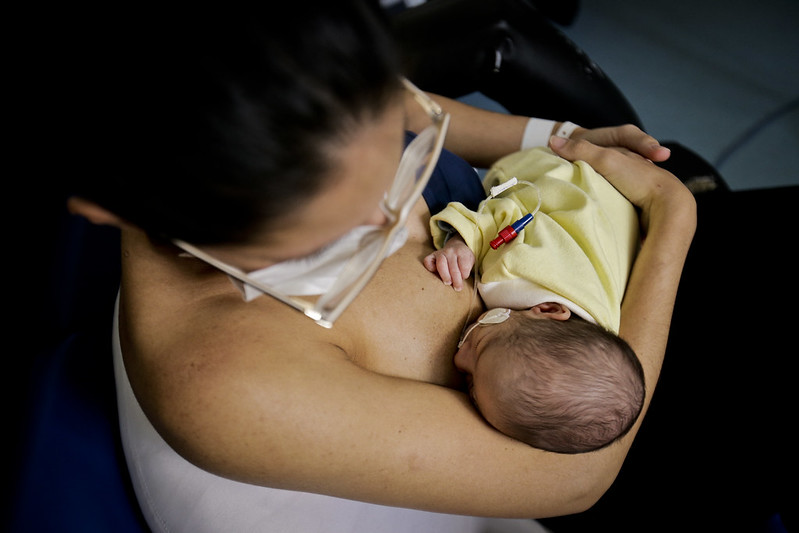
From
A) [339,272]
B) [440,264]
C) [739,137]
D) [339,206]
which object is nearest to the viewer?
[339,206]

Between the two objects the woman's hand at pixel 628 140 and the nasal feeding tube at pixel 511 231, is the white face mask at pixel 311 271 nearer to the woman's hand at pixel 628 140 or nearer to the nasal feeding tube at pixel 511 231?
the nasal feeding tube at pixel 511 231

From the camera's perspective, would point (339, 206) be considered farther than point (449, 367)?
No

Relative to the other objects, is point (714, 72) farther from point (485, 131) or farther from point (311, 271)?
point (311, 271)

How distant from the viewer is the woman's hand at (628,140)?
45.1 inches

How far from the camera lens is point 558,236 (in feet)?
3.31

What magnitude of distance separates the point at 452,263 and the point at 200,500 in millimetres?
538

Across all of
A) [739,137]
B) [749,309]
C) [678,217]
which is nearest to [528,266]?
[678,217]

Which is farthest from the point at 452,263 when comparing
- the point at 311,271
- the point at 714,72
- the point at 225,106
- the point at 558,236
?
the point at 714,72

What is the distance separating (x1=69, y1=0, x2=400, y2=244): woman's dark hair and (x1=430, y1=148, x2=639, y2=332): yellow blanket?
0.56m

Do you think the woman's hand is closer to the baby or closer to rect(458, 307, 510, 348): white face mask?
the baby

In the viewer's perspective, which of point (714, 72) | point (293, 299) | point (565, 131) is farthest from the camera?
point (714, 72)

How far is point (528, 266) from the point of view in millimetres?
941

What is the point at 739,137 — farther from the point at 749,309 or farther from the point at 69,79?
the point at 69,79

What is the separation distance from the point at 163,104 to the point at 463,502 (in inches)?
24.6
